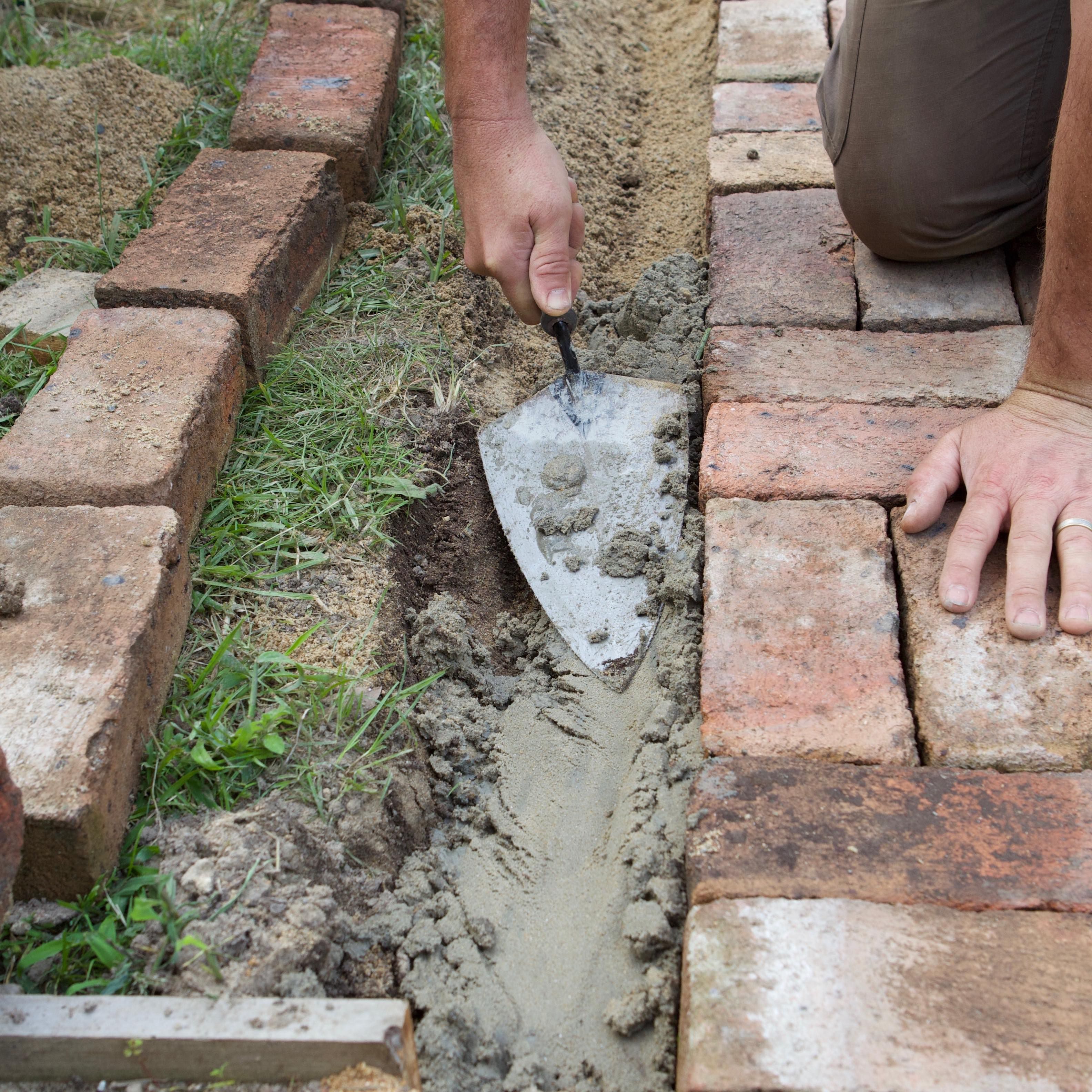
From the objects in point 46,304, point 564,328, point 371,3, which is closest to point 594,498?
point 564,328

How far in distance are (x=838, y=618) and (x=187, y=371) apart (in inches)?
48.3

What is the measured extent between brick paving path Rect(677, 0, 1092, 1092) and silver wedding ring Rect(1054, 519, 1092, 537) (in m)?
0.09

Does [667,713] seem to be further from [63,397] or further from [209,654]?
[63,397]

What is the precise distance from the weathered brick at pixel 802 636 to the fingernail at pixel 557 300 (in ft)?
1.51

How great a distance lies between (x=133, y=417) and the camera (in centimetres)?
178

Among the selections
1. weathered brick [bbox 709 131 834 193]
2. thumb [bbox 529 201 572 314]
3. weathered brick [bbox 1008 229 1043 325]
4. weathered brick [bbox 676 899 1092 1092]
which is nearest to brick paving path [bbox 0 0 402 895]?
thumb [bbox 529 201 572 314]

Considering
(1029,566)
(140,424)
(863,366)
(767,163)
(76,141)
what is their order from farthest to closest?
(767,163) < (76,141) < (863,366) < (140,424) < (1029,566)

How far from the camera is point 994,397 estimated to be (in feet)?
6.48

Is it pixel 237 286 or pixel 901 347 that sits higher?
pixel 237 286

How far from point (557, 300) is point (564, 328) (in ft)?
0.28

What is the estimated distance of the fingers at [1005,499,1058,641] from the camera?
1.48 metres

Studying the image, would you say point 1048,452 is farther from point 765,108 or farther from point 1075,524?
point 765,108

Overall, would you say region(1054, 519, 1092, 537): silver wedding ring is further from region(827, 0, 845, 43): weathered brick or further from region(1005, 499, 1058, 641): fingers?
region(827, 0, 845, 43): weathered brick

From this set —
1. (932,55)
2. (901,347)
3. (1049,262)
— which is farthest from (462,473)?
(932,55)
